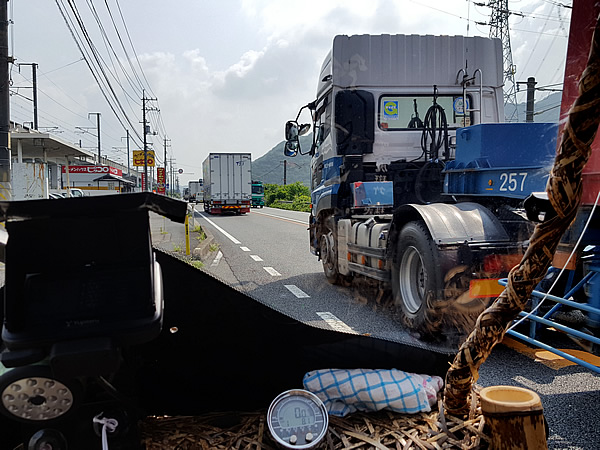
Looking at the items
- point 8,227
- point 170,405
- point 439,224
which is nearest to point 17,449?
Result: point 170,405

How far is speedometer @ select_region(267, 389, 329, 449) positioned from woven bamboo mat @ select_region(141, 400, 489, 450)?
49 millimetres

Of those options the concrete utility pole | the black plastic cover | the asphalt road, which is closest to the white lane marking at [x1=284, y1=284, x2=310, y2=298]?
the asphalt road

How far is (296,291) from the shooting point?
768 cm

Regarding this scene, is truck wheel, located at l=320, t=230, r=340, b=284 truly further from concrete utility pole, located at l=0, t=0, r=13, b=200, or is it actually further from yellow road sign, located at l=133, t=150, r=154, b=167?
yellow road sign, located at l=133, t=150, r=154, b=167

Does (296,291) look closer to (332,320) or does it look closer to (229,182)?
(332,320)

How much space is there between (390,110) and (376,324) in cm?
299

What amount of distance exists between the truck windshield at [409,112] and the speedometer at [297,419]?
211 inches

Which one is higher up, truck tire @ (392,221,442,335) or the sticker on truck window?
the sticker on truck window

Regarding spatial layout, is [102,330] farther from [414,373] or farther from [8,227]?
[414,373]

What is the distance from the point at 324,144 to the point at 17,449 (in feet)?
20.8

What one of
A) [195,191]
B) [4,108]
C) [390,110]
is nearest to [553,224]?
[390,110]

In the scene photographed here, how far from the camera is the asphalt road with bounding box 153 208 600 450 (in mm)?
3084

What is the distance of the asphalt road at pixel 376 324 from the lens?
308cm

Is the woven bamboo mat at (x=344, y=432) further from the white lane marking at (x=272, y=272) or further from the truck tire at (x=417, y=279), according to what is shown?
the white lane marking at (x=272, y=272)
